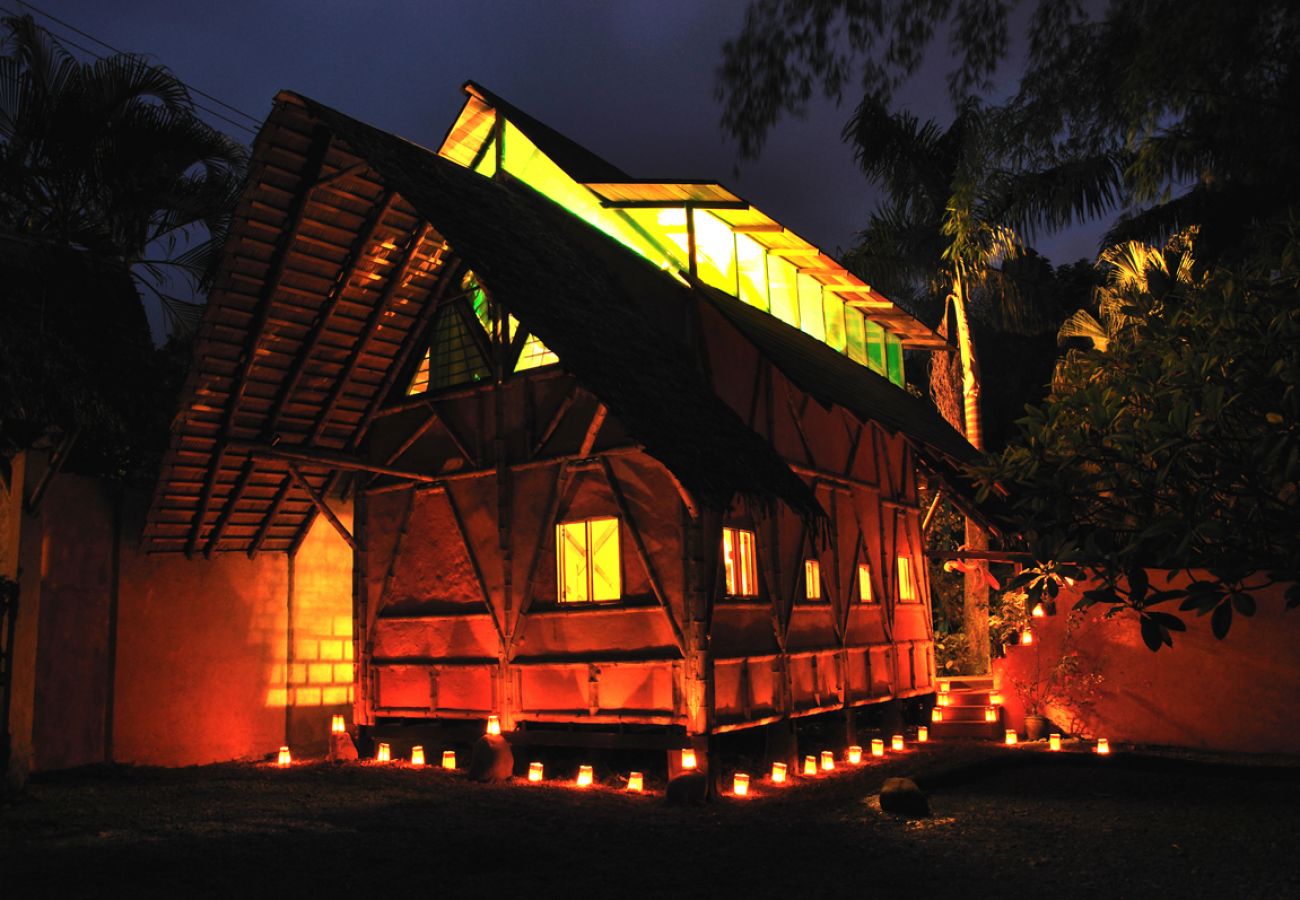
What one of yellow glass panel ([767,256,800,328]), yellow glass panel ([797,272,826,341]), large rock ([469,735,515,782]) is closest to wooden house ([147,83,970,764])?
yellow glass panel ([767,256,800,328])

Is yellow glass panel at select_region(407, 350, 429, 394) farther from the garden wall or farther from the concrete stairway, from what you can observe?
the concrete stairway

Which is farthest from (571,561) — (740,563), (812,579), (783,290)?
(783,290)

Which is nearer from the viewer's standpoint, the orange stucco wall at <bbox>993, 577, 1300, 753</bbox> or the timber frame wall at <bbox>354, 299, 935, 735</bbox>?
the timber frame wall at <bbox>354, 299, 935, 735</bbox>

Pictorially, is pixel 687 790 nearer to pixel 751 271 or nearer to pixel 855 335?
pixel 751 271

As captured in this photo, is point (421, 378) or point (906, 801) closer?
point (906, 801)

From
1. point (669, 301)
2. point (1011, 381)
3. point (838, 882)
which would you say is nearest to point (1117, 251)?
point (1011, 381)

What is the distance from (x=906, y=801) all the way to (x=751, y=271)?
787 centimetres

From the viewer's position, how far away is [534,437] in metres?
11.7

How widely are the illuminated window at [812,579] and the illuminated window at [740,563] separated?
126cm

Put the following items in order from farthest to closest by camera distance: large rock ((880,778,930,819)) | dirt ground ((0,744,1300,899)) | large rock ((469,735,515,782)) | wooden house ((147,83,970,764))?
large rock ((469,735,515,782))
wooden house ((147,83,970,764))
large rock ((880,778,930,819))
dirt ground ((0,744,1300,899))

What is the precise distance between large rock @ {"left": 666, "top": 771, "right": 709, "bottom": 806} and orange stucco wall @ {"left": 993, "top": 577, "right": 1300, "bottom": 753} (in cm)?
545

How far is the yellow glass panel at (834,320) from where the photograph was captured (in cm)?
1667

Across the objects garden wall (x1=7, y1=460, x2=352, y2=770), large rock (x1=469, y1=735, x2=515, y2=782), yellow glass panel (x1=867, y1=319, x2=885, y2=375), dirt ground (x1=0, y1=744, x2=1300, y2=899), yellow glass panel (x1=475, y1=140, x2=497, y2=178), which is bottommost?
dirt ground (x1=0, y1=744, x2=1300, y2=899)

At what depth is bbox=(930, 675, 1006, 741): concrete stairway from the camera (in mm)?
A: 14344
